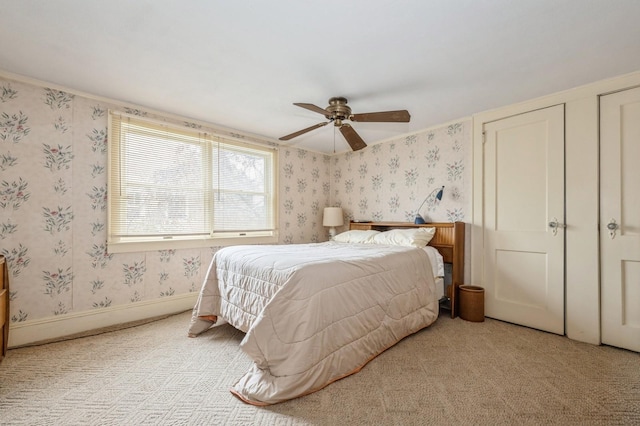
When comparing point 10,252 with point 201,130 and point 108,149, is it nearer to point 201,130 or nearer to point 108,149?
point 108,149

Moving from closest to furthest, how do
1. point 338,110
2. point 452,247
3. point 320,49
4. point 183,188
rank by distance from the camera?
point 320,49
point 338,110
point 452,247
point 183,188

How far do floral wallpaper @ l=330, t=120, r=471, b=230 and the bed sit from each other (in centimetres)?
91

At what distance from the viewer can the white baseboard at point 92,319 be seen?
2.31 m

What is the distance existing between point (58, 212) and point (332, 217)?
3.12m

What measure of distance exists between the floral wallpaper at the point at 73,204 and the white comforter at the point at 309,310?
90 centimetres

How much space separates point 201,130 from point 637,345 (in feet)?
14.9

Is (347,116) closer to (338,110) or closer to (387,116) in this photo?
(338,110)

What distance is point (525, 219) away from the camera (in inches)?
109

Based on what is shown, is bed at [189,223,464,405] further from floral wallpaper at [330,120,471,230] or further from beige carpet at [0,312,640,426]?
floral wallpaper at [330,120,471,230]

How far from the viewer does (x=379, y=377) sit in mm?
1827

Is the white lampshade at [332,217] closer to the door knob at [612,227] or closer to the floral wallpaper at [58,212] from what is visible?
the floral wallpaper at [58,212]

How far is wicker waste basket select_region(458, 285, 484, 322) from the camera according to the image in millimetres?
2840

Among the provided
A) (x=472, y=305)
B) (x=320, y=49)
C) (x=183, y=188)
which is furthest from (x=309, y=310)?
(x=183, y=188)

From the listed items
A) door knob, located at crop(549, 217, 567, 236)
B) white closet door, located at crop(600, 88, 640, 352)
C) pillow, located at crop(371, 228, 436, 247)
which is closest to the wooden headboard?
pillow, located at crop(371, 228, 436, 247)
